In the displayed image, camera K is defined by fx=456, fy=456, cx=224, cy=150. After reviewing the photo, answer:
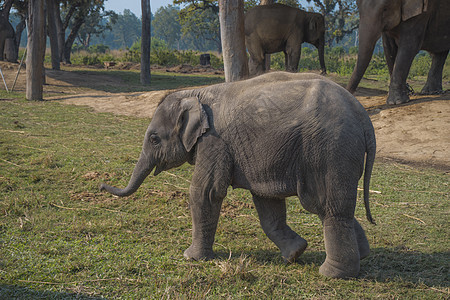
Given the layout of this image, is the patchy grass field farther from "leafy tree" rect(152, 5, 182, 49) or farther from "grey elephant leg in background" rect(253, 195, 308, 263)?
"leafy tree" rect(152, 5, 182, 49)

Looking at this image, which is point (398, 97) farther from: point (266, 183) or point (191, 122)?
point (191, 122)

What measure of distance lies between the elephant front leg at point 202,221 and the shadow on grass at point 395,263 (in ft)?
0.64

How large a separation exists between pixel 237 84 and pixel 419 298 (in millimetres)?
2063

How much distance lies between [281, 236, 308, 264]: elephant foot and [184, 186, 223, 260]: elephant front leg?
61cm

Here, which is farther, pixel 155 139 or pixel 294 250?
pixel 155 139

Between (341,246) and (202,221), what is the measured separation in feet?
3.63

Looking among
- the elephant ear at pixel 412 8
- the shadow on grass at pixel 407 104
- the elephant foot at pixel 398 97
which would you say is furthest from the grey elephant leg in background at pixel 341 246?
the elephant foot at pixel 398 97

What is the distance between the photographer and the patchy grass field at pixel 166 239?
3.24 metres

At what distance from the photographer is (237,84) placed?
3.71 meters

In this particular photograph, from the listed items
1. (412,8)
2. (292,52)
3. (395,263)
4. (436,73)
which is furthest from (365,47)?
(395,263)

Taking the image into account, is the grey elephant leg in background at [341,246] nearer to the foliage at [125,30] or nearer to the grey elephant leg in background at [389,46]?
the grey elephant leg in background at [389,46]

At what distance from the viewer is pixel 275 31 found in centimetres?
1357

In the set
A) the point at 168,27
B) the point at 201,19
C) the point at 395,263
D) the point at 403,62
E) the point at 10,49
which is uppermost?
the point at 168,27

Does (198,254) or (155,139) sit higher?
(155,139)
